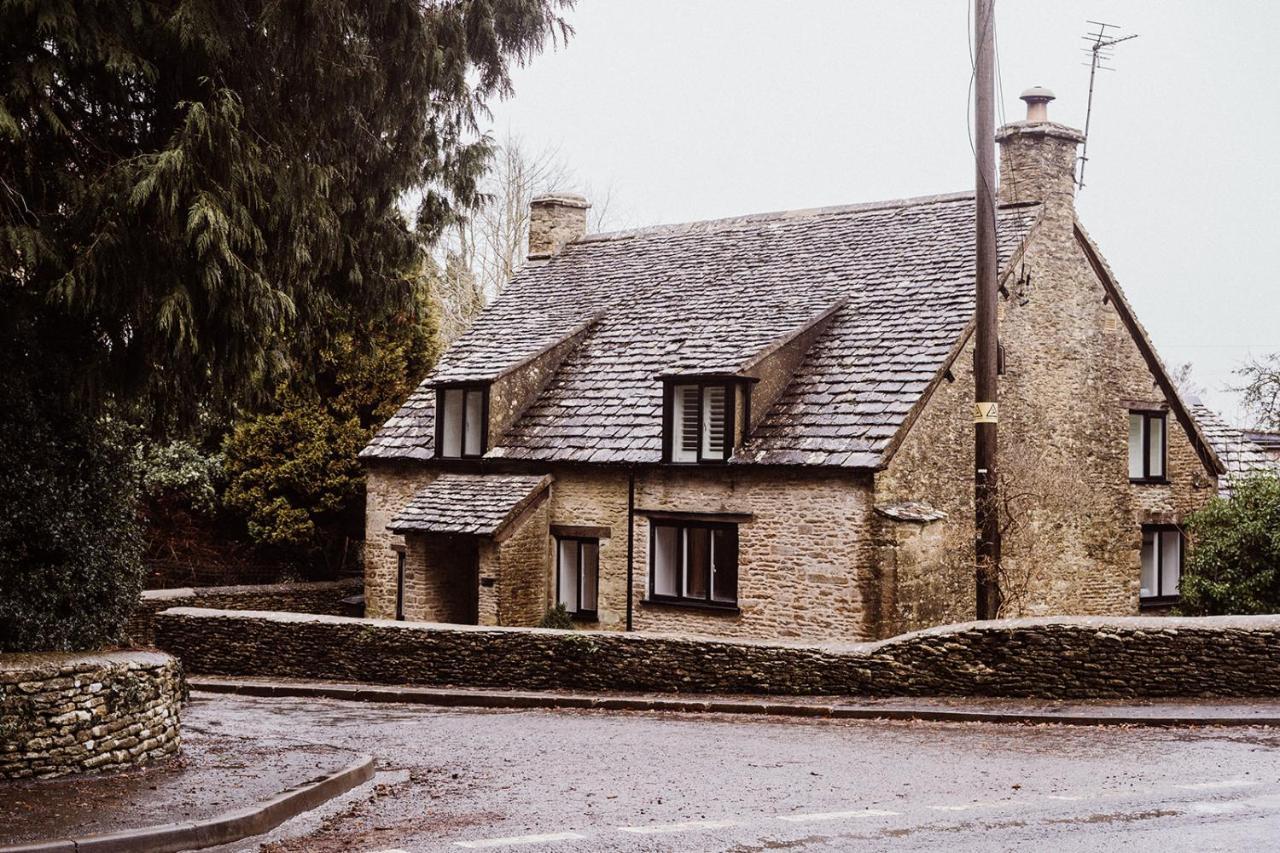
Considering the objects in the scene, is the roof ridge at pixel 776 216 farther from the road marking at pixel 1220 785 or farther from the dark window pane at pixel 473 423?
the road marking at pixel 1220 785

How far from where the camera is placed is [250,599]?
93.0 feet

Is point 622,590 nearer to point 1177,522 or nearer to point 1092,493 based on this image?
point 1092,493

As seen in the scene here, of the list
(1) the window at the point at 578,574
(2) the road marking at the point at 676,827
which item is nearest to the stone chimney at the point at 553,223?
(1) the window at the point at 578,574

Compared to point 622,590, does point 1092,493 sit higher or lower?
higher

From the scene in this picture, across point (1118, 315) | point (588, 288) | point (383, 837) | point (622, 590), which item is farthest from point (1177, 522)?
point (383, 837)

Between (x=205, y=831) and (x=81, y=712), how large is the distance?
2.62m

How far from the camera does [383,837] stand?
10.2 metres

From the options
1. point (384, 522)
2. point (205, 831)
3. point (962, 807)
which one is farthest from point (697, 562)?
point (205, 831)

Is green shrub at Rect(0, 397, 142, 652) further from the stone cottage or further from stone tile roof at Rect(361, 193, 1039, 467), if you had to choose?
stone tile roof at Rect(361, 193, 1039, 467)

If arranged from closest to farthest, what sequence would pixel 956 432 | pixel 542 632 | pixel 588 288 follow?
pixel 542 632
pixel 956 432
pixel 588 288

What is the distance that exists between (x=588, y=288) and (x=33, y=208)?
19475 mm

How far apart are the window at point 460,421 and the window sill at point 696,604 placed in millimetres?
5024

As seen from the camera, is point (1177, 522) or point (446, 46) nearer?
point (446, 46)

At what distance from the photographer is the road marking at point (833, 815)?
34.8ft
